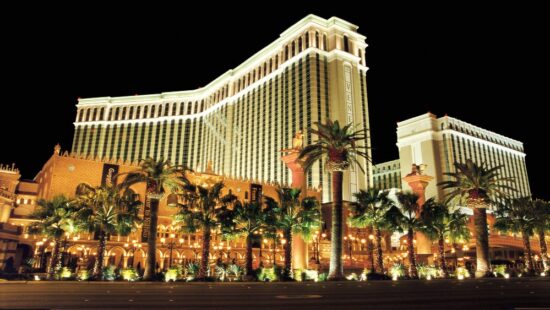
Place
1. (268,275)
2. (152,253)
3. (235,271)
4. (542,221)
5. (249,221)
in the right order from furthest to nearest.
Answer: (542,221), (249,221), (235,271), (152,253), (268,275)

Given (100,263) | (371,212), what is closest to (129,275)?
(100,263)

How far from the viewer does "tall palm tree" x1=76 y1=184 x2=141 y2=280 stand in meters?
38.8

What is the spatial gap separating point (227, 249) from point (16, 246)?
87.9 ft

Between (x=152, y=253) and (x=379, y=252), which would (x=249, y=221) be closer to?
(x=152, y=253)

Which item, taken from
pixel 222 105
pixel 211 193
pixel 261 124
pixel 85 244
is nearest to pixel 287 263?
pixel 211 193

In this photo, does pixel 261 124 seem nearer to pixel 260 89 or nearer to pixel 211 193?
pixel 260 89

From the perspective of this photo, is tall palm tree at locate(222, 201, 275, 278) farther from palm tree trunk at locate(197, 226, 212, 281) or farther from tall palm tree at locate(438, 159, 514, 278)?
tall palm tree at locate(438, 159, 514, 278)

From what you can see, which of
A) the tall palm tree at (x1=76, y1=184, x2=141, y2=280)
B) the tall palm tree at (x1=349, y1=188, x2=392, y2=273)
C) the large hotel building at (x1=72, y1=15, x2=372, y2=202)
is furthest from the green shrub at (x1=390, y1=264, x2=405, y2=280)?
the large hotel building at (x1=72, y1=15, x2=372, y2=202)

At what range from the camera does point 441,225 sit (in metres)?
44.2

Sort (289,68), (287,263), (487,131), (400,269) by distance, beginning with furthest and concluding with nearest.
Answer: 1. (487,131)
2. (289,68)
3. (400,269)
4. (287,263)

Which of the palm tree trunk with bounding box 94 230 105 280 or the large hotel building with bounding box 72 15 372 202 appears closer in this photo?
the palm tree trunk with bounding box 94 230 105 280

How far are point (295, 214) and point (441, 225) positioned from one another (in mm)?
15972

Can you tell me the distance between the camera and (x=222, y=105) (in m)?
130

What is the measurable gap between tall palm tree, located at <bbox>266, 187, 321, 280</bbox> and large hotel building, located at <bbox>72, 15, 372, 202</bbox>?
174ft
